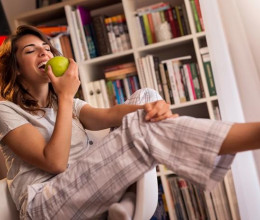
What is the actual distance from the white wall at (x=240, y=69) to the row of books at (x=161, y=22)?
513 mm

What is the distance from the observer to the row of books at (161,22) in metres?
2.39

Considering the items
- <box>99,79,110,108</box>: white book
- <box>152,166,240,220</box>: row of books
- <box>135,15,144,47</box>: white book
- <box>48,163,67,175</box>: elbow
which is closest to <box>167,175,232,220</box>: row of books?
<box>152,166,240,220</box>: row of books

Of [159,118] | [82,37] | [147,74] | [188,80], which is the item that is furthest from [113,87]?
[159,118]

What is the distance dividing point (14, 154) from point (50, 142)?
20 cm

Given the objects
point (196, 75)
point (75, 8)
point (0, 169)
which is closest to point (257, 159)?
point (196, 75)

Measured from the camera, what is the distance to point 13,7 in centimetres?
295

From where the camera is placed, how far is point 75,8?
2.59 metres

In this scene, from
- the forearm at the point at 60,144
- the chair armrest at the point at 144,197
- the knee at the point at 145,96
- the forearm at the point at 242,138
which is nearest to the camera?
the forearm at the point at 242,138

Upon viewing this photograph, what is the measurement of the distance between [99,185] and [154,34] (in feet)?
4.63

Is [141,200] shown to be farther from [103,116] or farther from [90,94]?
[90,94]

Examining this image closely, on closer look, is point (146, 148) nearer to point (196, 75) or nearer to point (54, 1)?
point (196, 75)

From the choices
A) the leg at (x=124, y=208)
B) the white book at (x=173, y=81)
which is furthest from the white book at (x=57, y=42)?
the leg at (x=124, y=208)

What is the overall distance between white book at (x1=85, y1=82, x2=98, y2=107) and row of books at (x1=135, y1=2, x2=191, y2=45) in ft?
1.30

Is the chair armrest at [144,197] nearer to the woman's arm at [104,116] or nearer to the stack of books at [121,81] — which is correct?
the woman's arm at [104,116]
